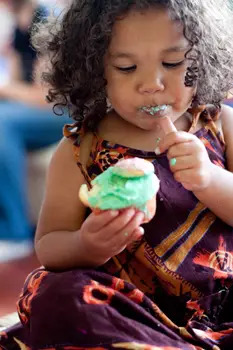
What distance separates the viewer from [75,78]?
106 cm


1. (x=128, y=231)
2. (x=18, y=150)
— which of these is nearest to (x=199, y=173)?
(x=128, y=231)

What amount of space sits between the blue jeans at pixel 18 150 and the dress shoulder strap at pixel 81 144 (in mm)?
1277

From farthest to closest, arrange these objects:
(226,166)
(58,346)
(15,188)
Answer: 1. (15,188)
2. (226,166)
3. (58,346)

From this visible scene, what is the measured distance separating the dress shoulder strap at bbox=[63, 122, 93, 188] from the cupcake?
0.15m

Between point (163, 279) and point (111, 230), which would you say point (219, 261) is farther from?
point (111, 230)

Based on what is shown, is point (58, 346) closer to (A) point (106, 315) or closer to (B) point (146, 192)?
(A) point (106, 315)

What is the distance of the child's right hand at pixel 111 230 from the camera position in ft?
2.83

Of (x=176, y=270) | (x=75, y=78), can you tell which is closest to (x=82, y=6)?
(x=75, y=78)

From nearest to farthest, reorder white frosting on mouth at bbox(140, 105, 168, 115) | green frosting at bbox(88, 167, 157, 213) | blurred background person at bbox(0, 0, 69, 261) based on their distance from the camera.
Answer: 1. green frosting at bbox(88, 167, 157, 213)
2. white frosting on mouth at bbox(140, 105, 168, 115)
3. blurred background person at bbox(0, 0, 69, 261)

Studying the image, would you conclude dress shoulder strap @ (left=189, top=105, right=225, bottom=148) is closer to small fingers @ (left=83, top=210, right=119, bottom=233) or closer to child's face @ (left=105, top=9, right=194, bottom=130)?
child's face @ (left=105, top=9, right=194, bottom=130)

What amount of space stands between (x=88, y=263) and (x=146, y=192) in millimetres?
167

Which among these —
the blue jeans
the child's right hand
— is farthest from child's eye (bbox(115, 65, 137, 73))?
the blue jeans

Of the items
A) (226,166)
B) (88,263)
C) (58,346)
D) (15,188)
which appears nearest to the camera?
(58,346)

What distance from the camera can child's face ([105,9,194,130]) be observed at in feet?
3.05
